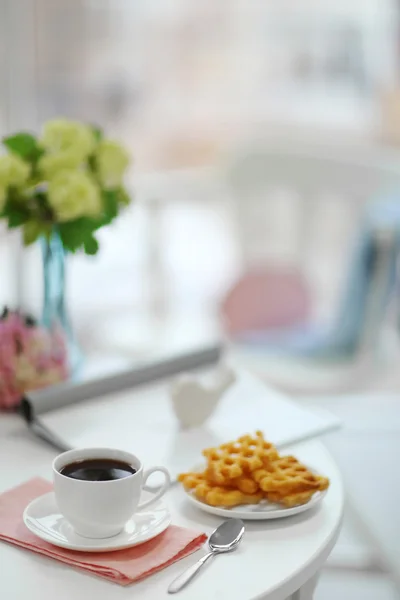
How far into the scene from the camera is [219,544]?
779mm

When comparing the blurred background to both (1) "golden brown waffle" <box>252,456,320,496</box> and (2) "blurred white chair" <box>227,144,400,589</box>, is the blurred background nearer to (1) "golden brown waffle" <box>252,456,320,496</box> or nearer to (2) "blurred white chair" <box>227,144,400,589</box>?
(2) "blurred white chair" <box>227,144,400,589</box>

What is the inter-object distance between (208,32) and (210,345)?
11.1 ft

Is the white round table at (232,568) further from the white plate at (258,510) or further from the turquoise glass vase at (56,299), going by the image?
the turquoise glass vase at (56,299)

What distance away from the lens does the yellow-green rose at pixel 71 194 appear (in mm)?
1087

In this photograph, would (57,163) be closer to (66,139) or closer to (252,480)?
(66,139)

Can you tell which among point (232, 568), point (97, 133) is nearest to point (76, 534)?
point (232, 568)

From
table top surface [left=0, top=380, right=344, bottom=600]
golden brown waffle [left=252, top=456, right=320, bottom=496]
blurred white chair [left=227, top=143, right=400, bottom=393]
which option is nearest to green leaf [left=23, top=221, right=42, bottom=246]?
table top surface [left=0, top=380, right=344, bottom=600]

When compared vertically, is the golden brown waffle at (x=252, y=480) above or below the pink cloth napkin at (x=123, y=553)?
above

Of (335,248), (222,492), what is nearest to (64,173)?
(222,492)

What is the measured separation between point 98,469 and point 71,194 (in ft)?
1.37

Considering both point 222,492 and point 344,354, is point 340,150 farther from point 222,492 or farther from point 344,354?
point 222,492

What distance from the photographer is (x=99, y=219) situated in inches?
45.3

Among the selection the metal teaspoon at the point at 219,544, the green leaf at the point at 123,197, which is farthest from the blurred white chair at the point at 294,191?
the metal teaspoon at the point at 219,544

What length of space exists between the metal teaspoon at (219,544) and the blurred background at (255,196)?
0.45 meters
